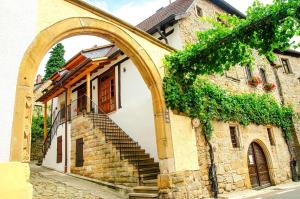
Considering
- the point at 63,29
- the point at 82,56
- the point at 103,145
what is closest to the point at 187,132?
the point at 103,145

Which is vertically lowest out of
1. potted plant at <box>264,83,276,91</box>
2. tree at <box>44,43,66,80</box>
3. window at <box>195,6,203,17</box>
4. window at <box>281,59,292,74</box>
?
potted plant at <box>264,83,276,91</box>

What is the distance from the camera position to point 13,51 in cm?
431

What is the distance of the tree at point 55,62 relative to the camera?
2683 cm

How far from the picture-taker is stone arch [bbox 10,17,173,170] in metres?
4.08

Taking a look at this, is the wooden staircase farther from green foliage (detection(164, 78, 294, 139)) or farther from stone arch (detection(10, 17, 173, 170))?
green foliage (detection(164, 78, 294, 139))

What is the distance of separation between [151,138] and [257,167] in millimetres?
5080

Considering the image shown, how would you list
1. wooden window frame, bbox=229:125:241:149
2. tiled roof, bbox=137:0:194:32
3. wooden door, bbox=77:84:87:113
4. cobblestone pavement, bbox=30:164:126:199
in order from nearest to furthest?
cobblestone pavement, bbox=30:164:126:199 → wooden window frame, bbox=229:125:241:149 → tiled roof, bbox=137:0:194:32 → wooden door, bbox=77:84:87:113

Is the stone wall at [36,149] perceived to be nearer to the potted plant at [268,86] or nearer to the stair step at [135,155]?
the stair step at [135,155]

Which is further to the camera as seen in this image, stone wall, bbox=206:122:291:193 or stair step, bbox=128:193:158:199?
stone wall, bbox=206:122:291:193

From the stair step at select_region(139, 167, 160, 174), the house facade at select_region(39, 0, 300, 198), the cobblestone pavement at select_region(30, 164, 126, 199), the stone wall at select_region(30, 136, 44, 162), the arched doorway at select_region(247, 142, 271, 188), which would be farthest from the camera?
the stone wall at select_region(30, 136, 44, 162)

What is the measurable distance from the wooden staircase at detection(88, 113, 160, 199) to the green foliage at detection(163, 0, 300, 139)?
Result: 2.29 m

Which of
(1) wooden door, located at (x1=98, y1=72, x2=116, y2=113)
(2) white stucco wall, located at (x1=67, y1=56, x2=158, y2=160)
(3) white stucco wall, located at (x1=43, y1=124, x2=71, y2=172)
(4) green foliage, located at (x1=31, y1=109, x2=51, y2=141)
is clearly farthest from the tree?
(2) white stucco wall, located at (x1=67, y1=56, x2=158, y2=160)

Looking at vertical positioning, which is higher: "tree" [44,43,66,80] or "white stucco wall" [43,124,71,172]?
"tree" [44,43,66,80]

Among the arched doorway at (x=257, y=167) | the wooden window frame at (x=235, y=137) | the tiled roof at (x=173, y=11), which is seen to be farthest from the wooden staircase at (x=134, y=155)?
the tiled roof at (x=173, y=11)
